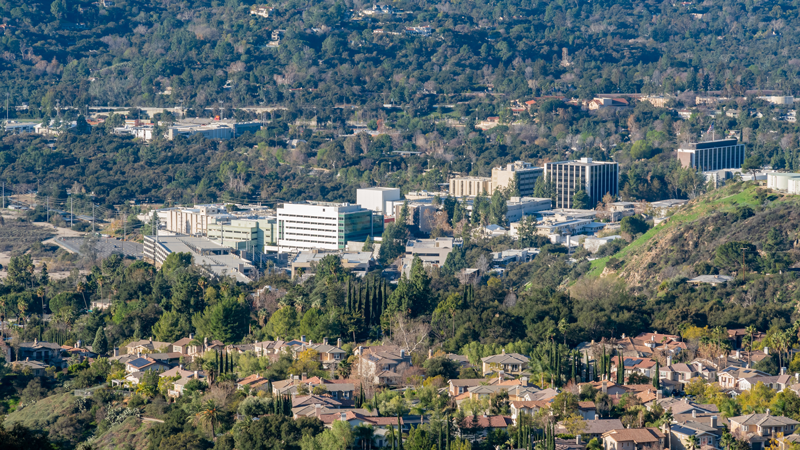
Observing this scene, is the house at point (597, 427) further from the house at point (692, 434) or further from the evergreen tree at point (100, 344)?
the evergreen tree at point (100, 344)

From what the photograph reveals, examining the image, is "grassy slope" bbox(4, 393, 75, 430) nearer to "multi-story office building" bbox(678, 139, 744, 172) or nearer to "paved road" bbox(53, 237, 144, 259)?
"paved road" bbox(53, 237, 144, 259)

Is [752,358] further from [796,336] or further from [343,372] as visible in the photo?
[343,372]

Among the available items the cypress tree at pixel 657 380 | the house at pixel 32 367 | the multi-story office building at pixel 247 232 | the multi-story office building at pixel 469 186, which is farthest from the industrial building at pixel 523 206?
the cypress tree at pixel 657 380

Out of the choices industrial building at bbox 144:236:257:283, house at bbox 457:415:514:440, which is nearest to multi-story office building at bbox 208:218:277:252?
industrial building at bbox 144:236:257:283

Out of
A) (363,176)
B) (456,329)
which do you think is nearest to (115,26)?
(363,176)

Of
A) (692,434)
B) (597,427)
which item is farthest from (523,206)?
(692,434)
